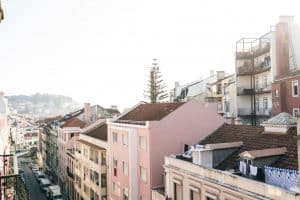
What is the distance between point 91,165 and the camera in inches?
1676

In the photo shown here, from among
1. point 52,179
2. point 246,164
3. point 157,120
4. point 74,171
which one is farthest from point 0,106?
point 52,179

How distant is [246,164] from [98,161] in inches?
935

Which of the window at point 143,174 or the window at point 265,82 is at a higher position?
the window at point 265,82

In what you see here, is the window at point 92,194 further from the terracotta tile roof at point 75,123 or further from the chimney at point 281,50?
the chimney at point 281,50

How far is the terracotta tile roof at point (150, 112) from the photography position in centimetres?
3030

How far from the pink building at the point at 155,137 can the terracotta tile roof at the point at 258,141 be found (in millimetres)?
2304

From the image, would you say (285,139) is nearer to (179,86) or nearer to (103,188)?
(103,188)

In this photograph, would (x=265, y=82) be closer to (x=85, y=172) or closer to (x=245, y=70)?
(x=245, y=70)

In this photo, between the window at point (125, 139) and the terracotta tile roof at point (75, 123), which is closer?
the window at point (125, 139)

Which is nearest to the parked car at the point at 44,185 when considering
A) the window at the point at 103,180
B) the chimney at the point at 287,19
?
the window at the point at 103,180

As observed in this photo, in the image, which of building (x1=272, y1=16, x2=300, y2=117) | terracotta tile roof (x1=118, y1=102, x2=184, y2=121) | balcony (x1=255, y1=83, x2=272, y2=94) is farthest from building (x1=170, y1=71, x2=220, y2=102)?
terracotta tile roof (x1=118, y1=102, x2=184, y2=121)

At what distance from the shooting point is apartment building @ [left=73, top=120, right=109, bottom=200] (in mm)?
38562

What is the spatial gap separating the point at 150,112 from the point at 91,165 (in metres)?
13.4

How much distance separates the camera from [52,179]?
7950 cm
